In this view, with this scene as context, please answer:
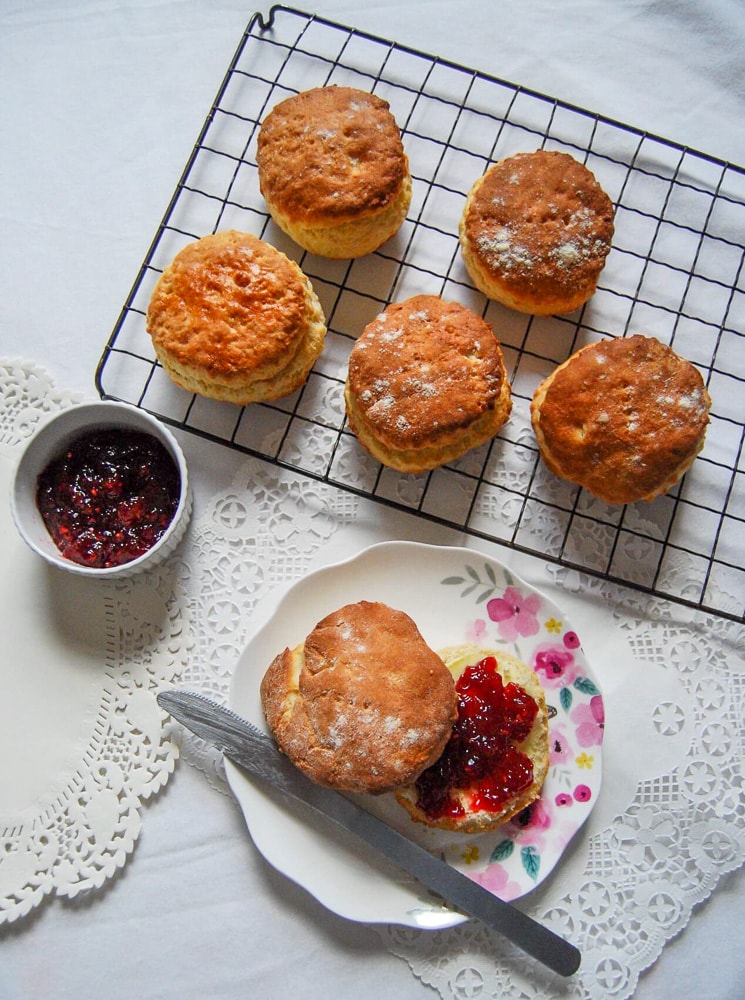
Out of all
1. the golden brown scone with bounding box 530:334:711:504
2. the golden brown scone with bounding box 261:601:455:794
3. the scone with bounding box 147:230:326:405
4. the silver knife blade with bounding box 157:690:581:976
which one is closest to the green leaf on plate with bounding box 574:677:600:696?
the golden brown scone with bounding box 261:601:455:794

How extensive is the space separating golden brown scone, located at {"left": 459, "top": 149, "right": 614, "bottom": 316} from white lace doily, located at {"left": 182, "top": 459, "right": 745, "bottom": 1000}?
3.12 ft

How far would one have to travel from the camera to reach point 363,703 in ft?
8.77

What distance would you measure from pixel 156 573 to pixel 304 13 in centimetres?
219

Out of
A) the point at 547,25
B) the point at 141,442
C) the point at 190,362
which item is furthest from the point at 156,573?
the point at 547,25

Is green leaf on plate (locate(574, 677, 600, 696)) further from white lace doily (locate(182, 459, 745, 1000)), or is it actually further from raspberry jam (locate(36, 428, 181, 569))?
raspberry jam (locate(36, 428, 181, 569))

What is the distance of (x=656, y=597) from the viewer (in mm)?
3076

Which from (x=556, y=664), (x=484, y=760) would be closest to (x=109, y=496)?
(x=484, y=760)

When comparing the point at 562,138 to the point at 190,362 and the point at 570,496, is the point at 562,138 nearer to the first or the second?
the point at 570,496

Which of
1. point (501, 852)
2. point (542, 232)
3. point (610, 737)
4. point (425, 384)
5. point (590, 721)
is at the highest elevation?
point (542, 232)

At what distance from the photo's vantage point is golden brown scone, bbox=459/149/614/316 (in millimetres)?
2977

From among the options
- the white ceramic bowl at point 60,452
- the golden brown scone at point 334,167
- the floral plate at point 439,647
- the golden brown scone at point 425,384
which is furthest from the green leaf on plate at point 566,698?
the golden brown scone at point 334,167

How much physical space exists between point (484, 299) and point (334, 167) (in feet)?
2.35

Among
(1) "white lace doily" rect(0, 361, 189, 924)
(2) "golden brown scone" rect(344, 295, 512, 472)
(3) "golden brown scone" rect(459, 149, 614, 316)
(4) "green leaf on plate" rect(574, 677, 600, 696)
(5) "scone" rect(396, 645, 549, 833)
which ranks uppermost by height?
→ (3) "golden brown scone" rect(459, 149, 614, 316)

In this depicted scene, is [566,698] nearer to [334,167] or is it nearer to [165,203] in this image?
[334,167]
